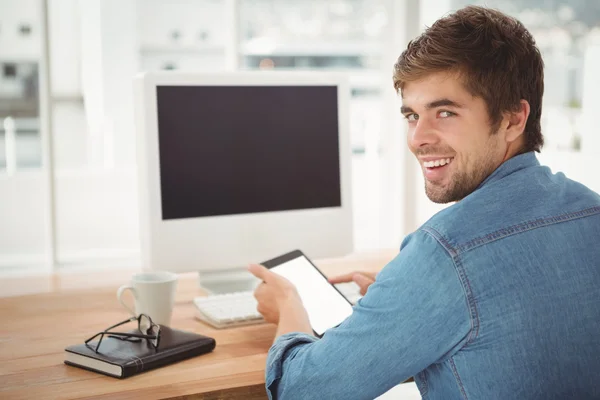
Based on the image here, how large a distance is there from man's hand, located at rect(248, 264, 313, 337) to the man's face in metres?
0.37

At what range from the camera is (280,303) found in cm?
144

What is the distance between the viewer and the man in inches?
39.6

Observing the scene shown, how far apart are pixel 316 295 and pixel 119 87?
2558 mm

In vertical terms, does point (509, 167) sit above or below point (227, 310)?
above

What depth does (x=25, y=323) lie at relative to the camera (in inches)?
63.6

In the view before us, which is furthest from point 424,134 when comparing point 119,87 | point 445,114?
point 119,87

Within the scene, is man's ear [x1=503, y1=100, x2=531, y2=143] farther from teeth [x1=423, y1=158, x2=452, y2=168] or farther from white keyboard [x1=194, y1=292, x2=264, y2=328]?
white keyboard [x1=194, y1=292, x2=264, y2=328]

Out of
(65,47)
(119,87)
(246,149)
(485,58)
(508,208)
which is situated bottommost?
(508,208)

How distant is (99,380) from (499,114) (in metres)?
0.81

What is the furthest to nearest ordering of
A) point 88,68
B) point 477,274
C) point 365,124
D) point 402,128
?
point 365,124 → point 88,68 → point 402,128 → point 477,274

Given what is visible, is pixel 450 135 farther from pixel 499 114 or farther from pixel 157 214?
pixel 157 214

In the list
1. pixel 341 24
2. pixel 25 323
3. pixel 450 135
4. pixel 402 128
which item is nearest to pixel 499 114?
pixel 450 135

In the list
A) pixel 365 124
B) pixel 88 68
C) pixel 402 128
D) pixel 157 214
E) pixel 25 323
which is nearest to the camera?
pixel 25 323

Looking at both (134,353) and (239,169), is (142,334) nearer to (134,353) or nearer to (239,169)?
(134,353)
